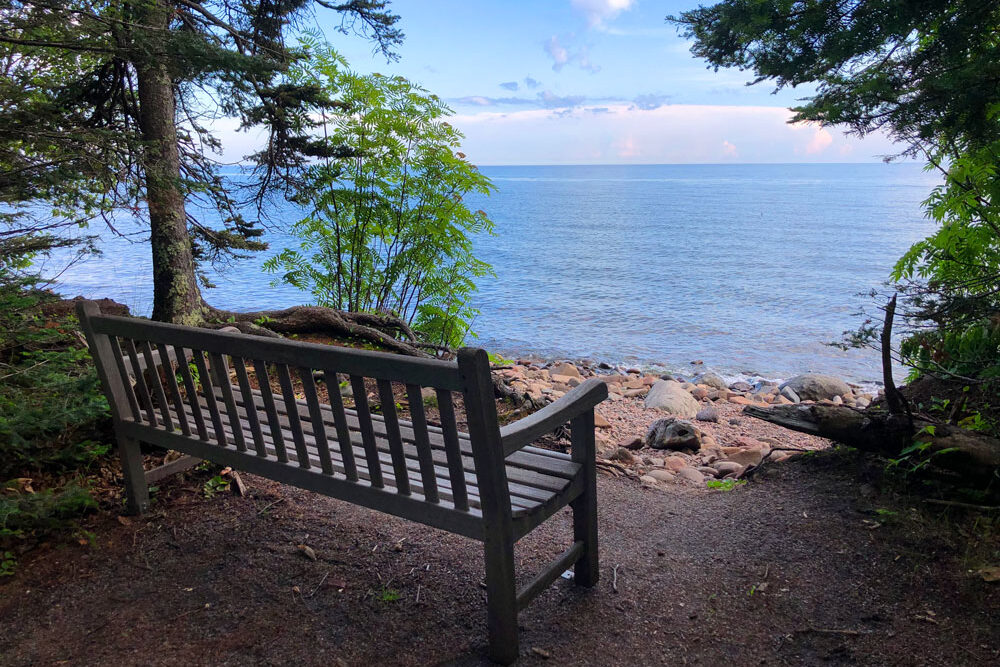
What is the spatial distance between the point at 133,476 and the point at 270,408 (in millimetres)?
1455

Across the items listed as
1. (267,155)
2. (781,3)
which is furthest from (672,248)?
(781,3)

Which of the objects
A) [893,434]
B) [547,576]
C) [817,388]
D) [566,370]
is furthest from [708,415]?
[547,576]

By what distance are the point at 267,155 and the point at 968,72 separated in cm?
612

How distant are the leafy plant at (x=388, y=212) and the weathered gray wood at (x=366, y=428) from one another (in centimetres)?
491

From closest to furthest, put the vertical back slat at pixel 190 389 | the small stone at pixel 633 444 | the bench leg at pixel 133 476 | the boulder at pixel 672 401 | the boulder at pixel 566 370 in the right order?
the vertical back slat at pixel 190 389 < the bench leg at pixel 133 476 < the small stone at pixel 633 444 < the boulder at pixel 672 401 < the boulder at pixel 566 370

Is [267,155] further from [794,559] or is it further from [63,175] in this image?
[794,559]

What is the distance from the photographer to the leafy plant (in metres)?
7.55

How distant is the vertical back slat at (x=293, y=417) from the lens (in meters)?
2.75

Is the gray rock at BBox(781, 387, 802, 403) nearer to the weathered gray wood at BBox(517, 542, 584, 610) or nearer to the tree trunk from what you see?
the weathered gray wood at BBox(517, 542, 584, 610)

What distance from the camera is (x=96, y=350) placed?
11.3 feet

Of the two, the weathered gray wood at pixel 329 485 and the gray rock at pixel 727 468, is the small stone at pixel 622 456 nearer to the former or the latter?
the gray rock at pixel 727 468

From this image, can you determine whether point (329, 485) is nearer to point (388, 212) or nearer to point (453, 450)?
point (453, 450)

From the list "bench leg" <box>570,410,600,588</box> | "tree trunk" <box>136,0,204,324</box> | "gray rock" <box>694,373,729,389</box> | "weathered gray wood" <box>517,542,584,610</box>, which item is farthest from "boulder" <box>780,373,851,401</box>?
"tree trunk" <box>136,0,204,324</box>

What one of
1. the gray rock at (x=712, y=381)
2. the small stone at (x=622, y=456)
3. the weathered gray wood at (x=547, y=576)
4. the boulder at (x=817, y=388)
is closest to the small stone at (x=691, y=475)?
the small stone at (x=622, y=456)
